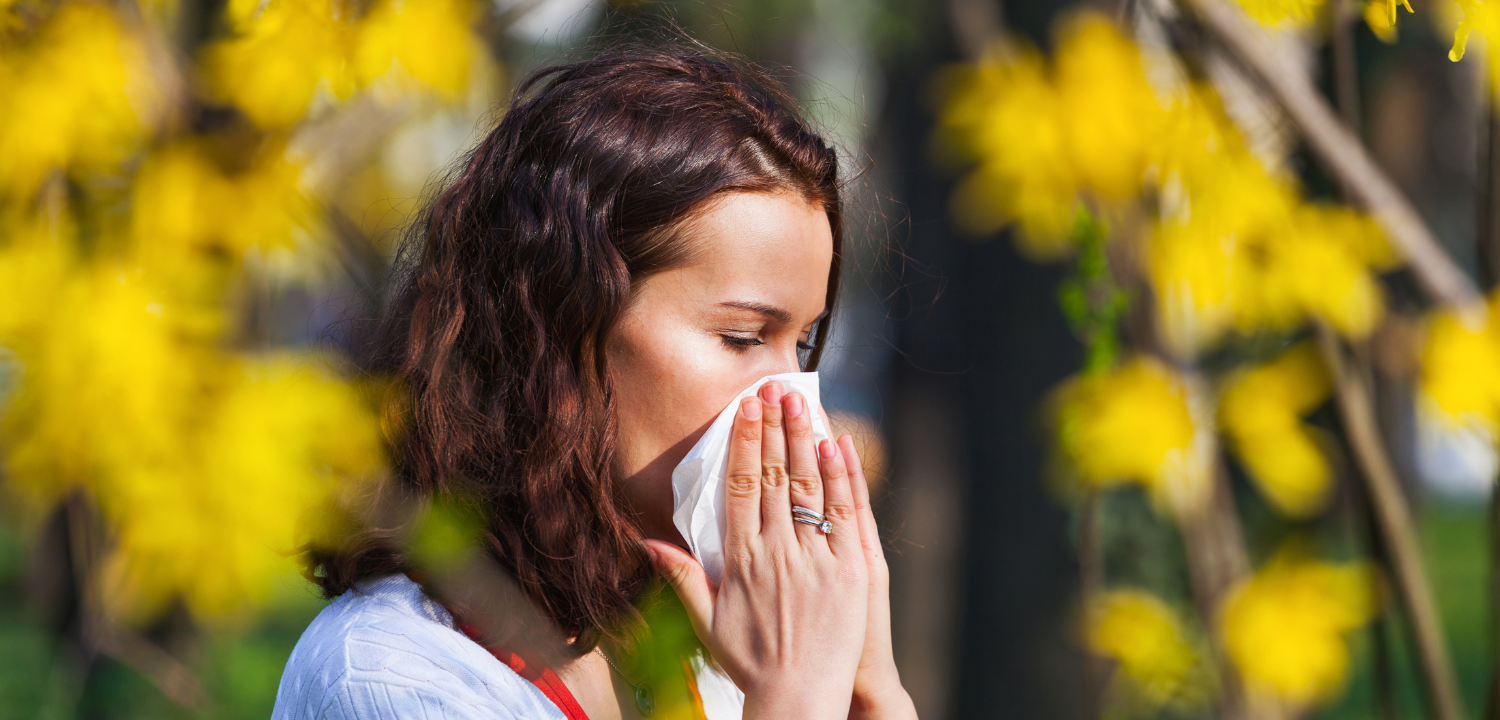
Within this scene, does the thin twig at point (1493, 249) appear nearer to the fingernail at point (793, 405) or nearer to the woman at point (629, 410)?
the woman at point (629, 410)

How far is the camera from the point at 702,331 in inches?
62.0

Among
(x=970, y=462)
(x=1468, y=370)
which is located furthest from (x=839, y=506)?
(x=970, y=462)

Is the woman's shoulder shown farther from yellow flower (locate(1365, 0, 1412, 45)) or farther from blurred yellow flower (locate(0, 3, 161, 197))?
yellow flower (locate(1365, 0, 1412, 45))

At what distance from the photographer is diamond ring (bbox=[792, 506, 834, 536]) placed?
155 cm

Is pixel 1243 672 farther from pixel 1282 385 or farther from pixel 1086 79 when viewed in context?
pixel 1086 79

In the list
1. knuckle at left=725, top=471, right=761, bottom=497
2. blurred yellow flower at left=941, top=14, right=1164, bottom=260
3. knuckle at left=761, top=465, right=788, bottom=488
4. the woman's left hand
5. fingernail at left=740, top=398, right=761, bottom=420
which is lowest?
the woman's left hand

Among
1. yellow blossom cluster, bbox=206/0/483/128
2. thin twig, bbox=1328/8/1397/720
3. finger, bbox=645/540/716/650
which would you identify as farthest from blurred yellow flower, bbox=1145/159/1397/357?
yellow blossom cluster, bbox=206/0/483/128

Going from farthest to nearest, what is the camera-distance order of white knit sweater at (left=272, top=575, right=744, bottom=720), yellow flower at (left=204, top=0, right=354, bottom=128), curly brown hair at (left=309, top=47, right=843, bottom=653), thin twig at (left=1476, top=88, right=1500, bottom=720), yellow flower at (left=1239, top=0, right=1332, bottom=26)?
thin twig at (left=1476, top=88, right=1500, bottom=720), yellow flower at (left=204, top=0, right=354, bottom=128), yellow flower at (left=1239, top=0, right=1332, bottom=26), curly brown hair at (left=309, top=47, right=843, bottom=653), white knit sweater at (left=272, top=575, right=744, bottom=720)

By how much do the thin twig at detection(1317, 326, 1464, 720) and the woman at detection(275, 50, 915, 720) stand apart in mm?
1578

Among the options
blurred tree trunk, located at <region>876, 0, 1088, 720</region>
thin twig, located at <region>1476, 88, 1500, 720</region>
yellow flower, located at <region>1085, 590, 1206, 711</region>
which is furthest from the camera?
blurred tree trunk, located at <region>876, 0, 1088, 720</region>

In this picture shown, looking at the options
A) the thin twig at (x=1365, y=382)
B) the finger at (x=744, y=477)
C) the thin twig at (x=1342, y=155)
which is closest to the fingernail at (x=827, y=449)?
the finger at (x=744, y=477)

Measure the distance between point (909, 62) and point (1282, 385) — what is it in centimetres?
190

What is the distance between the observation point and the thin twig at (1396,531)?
8.44ft

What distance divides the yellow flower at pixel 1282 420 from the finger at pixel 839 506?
1.66 metres
